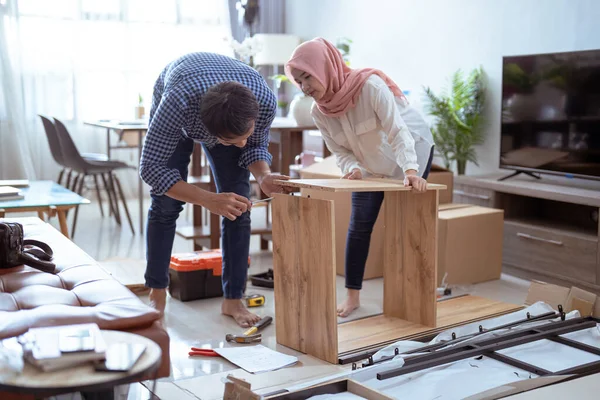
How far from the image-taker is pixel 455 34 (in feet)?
15.7

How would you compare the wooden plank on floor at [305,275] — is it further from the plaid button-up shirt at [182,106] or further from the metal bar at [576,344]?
the metal bar at [576,344]

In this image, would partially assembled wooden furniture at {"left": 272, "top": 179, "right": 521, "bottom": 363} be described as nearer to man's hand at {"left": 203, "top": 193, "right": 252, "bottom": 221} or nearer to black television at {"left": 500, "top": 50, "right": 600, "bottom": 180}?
man's hand at {"left": 203, "top": 193, "right": 252, "bottom": 221}

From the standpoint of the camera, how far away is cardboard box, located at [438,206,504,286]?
3445mm

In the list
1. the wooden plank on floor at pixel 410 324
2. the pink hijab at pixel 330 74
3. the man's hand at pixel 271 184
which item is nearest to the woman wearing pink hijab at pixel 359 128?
the pink hijab at pixel 330 74

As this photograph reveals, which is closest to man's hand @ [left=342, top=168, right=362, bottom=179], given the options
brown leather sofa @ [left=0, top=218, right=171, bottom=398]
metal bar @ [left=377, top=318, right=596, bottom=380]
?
metal bar @ [left=377, top=318, right=596, bottom=380]

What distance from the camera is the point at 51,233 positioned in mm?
2684

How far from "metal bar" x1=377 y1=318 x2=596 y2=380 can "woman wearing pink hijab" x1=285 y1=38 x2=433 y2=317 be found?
56 cm

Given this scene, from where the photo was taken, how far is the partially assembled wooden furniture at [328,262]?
2.39 meters

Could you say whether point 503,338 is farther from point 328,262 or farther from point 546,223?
point 546,223

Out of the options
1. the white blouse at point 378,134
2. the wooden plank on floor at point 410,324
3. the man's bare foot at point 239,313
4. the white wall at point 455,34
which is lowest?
the wooden plank on floor at point 410,324

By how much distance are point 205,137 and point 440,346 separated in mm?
1076

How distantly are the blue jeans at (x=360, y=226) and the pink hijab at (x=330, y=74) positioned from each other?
1.19 feet

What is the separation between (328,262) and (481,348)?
570mm

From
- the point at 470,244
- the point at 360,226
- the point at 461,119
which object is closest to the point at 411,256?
the point at 360,226
